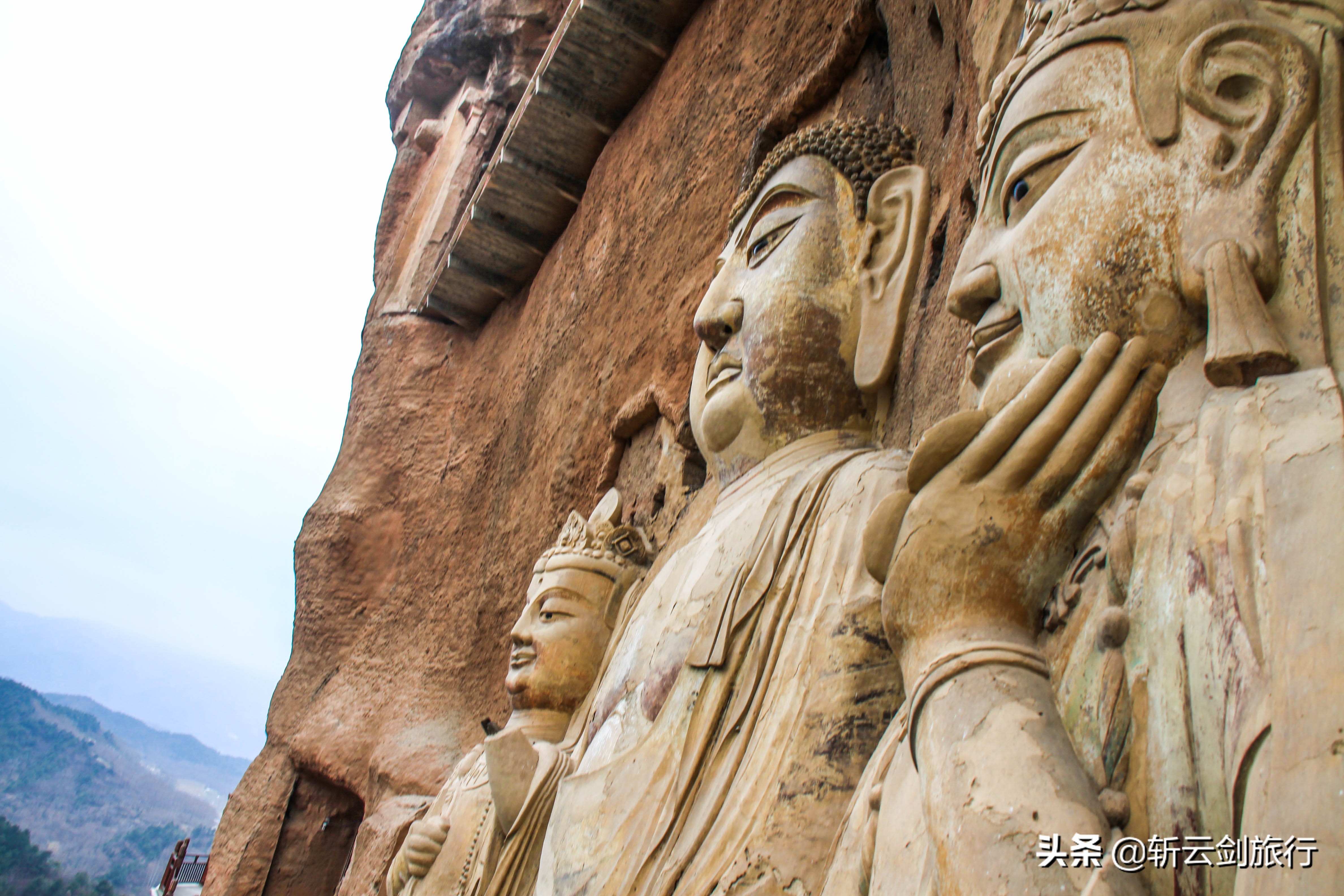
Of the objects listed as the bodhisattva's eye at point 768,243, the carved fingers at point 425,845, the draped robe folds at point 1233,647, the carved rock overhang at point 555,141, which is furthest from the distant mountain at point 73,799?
the draped robe folds at point 1233,647

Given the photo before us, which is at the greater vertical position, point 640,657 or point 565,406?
point 565,406

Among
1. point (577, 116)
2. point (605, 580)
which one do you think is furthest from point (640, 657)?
point (577, 116)

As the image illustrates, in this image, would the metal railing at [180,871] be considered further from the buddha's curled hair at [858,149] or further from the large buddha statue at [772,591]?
the buddha's curled hair at [858,149]

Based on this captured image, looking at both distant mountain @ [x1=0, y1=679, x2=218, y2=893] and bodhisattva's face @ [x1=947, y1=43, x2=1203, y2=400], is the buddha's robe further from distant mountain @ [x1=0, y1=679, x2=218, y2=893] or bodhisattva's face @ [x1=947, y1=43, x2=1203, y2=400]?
distant mountain @ [x1=0, y1=679, x2=218, y2=893]

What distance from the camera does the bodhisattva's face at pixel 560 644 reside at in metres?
2.79

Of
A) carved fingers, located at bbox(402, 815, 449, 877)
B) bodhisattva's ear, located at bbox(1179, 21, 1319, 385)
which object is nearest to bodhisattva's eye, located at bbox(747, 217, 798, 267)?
bodhisattva's ear, located at bbox(1179, 21, 1319, 385)

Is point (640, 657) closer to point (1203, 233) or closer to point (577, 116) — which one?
point (1203, 233)

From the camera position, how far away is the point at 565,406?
4578 mm

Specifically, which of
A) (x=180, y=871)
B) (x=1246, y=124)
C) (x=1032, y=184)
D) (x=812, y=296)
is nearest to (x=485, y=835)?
(x=812, y=296)

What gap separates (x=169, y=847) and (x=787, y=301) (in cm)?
1971

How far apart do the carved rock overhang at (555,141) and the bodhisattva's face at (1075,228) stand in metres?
3.73

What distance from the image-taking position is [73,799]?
1744 centimetres

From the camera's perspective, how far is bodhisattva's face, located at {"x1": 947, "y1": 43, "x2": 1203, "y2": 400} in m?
1.20

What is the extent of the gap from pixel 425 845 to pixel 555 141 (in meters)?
3.59
